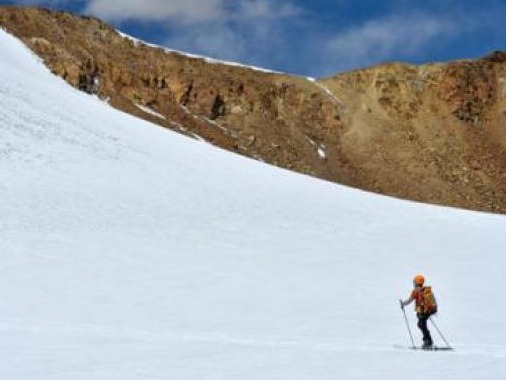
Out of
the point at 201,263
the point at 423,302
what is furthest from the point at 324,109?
the point at 423,302

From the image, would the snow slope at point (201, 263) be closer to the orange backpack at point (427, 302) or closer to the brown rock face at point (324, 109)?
the orange backpack at point (427, 302)

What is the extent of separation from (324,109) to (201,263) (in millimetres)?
49297

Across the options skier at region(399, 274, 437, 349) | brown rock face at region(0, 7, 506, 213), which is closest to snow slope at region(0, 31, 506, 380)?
skier at region(399, 274, 437, 349)

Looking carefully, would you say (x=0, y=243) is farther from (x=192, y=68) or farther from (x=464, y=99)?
(x=464, y=99)

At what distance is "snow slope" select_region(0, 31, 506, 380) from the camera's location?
10711mm

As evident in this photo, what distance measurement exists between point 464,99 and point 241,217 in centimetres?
5230

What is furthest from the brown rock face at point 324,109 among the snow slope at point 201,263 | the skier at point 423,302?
the skier at point 423,302

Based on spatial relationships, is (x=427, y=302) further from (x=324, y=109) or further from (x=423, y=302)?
(x=324, y=109)

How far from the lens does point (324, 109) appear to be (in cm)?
6681

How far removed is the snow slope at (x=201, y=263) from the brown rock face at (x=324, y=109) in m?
18.7

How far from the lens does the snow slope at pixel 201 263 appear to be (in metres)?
10.7

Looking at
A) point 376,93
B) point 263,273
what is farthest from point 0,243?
point 376,93

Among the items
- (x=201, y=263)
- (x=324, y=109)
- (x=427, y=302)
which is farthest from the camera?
(x=324, y=109)

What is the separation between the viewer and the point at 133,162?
1117 inches
